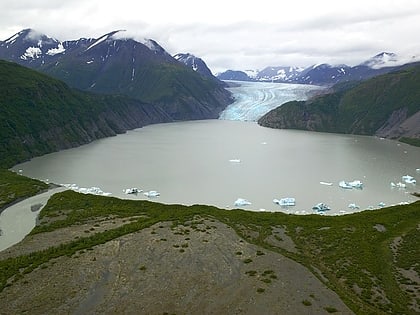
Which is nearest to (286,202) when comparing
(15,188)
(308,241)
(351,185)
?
(351,185)

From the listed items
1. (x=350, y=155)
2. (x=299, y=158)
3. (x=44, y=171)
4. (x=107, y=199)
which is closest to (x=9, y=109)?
(x=44, y=171)

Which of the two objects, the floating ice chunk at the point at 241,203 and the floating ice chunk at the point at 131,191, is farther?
the floating ice chunk at the point at 131,191

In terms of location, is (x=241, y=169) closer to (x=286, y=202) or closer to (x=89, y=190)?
(x=286, y=202)

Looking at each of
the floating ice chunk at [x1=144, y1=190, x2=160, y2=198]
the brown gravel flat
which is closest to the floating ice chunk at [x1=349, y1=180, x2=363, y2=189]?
the floating ice chunk at [x1=144, y1=190, x2=160, y2=198]

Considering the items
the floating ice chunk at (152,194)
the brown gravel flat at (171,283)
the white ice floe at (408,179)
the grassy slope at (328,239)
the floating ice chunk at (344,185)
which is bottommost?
the white ice floe at (408,179)

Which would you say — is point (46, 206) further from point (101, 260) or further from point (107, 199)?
point (101, 260)

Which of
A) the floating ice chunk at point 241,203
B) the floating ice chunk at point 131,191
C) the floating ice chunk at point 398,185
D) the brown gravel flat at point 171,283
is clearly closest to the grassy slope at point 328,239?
the brown gravel flat at point 171,283

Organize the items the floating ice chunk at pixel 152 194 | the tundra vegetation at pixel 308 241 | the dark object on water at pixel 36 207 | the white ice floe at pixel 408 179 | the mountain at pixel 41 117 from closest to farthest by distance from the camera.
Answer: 1. the tundra vegetation at pixel 308 241
2. the dark object on water at pixel 36 207
3. the floating ice chunk at pixel 152 194
4. the white ice floe at pixel 408 179
5. the mountain at pixel 41 117

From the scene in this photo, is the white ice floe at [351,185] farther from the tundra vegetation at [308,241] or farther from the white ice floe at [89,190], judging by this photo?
the white ice floe at [89,190]
